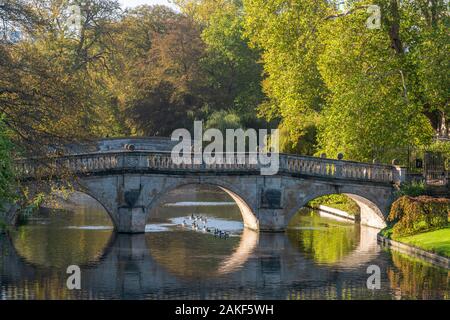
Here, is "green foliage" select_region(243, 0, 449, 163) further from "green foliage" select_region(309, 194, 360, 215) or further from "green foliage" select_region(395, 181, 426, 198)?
"green foliage" select_region(309, 194, 360, 215)

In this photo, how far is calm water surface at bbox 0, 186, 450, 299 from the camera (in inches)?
993

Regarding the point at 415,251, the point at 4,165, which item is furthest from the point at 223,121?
the point at 4,165

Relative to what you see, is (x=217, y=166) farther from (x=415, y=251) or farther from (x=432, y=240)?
(x=432, y=240)

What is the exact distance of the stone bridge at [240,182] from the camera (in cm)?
3619

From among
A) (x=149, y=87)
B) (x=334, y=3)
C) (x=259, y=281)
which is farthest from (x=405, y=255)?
(x=149, y=87)

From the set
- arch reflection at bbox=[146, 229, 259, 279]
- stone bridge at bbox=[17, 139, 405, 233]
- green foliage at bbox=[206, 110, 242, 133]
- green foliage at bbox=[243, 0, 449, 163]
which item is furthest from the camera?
green foliage at bbox=[206, 110, 242, 133]

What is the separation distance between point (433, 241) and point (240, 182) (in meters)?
9.80

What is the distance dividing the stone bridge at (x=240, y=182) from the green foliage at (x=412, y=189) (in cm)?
53

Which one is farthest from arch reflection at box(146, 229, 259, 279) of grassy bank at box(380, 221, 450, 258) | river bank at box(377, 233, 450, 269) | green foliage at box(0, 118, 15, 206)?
green foliage at box(0, 118, 15, 206)

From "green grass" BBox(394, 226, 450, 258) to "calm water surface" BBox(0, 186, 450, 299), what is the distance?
820mm

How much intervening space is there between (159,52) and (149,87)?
323 centimetres

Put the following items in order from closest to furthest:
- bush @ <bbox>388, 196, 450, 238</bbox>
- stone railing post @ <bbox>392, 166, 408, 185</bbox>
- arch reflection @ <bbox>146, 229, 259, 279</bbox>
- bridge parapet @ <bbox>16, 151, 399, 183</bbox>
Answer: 1. arch reflection @ <bbox>146, 229, 259, 279</bbox>
2. bush @ <bbox>388, 196, 450, 238</bbox>
3. bridge parapet @ <bbox>16, 151, 399, 183</bbox>
4. stone railing post @ <bbox>392, 166, 408, 185</bbox>

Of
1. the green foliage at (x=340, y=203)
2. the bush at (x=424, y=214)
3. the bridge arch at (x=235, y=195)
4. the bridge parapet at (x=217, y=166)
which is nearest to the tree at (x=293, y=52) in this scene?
the green foliage at (x=340, y=203)
